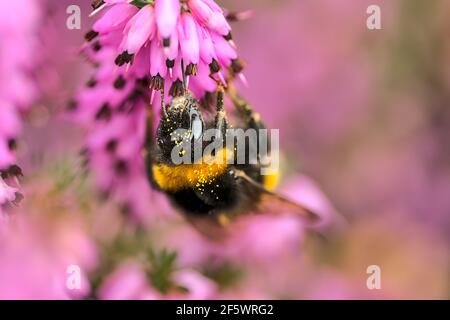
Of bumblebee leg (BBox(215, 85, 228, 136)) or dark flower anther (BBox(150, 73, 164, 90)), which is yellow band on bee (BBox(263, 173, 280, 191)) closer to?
bumblebee leg (BBox(215, 85, 228, 136))

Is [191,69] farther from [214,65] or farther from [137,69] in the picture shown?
[137,69]

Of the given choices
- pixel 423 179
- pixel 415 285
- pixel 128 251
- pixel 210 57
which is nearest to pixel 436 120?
pixel 423 179

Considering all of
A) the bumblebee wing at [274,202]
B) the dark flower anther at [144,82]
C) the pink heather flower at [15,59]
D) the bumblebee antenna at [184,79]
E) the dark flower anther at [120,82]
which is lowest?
the bumblebee wing at [274,202]

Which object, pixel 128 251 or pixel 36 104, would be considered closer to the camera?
pixel 36 104

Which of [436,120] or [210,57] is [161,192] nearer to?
[210,57]

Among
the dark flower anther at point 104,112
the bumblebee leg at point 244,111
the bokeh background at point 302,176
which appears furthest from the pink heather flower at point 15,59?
the bumblebee leg at point 244,111

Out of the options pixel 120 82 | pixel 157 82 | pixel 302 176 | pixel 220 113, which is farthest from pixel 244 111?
pixel 302 176

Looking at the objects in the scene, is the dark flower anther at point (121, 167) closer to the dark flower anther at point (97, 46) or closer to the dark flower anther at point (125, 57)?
the dark flower anther at point (97, 46)
